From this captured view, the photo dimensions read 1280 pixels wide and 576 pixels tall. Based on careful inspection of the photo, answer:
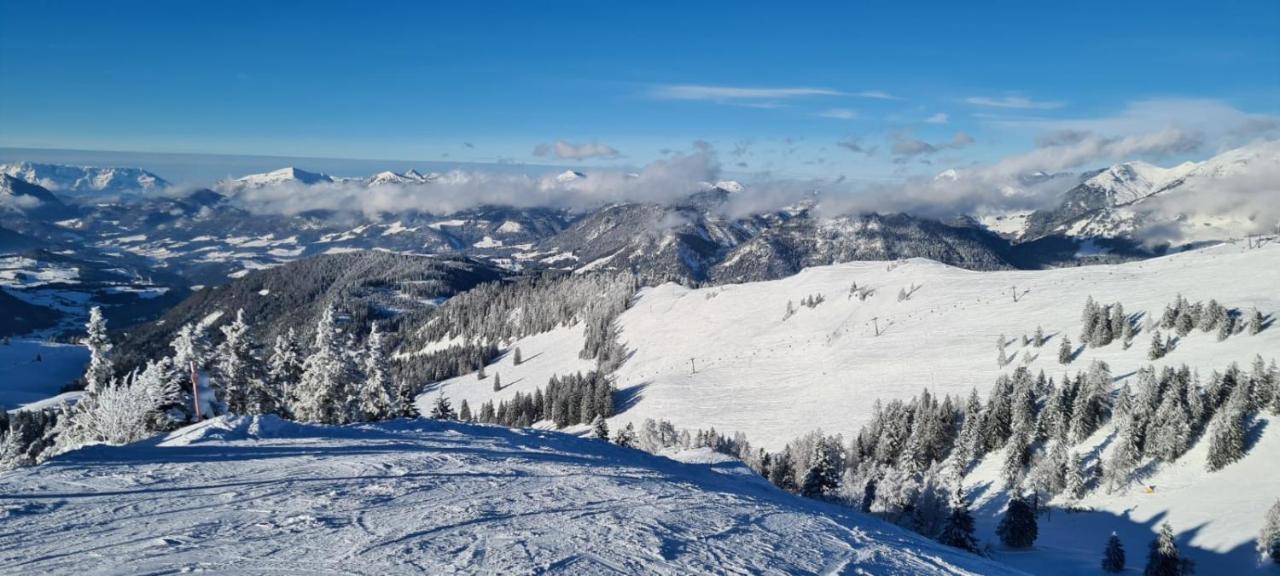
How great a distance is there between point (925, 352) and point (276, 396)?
73102 millimetres

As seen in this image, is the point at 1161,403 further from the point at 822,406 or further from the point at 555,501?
the point at 555,501

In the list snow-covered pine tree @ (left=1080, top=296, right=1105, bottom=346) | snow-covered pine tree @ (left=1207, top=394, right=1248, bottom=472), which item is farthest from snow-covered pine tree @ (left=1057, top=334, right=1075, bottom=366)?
snow-covered pine tree @ (left=1207, top=394, right=1248, bottom=472)

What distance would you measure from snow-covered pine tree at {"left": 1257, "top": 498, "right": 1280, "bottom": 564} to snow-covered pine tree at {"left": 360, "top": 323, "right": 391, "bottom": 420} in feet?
174

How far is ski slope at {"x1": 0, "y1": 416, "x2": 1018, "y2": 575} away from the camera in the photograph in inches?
462

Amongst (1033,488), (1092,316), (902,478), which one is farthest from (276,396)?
(1092,316)

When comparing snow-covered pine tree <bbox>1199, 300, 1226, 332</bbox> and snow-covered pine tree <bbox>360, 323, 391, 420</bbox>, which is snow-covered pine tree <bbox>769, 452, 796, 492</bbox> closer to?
snow-covered pine tree <bbox>360, 323, 391, 420</bbox>

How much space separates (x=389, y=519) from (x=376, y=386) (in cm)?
3806

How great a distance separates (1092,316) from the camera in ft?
237

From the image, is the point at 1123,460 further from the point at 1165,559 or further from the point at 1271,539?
the point at 1165,559

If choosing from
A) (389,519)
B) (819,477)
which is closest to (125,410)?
(389,519)

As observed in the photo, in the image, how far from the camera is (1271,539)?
111ft

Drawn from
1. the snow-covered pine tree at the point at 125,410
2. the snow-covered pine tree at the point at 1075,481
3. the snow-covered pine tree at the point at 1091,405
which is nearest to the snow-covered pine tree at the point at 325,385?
the snow-covered pine tree at the point at 125,410

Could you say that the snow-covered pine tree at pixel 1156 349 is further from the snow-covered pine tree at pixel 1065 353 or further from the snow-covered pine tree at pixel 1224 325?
the snow-covered pine tree at pixel 1065 353

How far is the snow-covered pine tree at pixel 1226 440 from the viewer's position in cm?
4403
